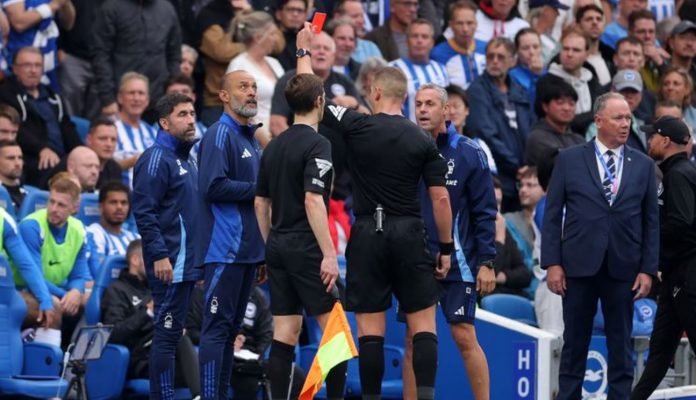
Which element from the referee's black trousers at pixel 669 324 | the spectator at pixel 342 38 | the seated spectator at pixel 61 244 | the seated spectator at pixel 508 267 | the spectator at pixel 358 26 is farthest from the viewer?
the spectator at pixel 358 26

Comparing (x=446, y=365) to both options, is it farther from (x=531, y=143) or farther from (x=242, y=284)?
(x=531, y=143)

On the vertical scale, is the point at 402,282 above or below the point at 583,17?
below

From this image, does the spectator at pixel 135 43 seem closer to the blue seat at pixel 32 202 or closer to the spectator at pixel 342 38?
the spectator at pixel 342 38

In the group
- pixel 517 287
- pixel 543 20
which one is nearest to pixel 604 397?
pixel 517 287

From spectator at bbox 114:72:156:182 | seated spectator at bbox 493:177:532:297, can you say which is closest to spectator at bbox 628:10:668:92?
seated spectator at bbox 493:177:532:297

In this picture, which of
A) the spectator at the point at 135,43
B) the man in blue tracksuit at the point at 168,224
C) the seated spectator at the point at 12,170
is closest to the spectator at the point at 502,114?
the spectator at the point at 135,43

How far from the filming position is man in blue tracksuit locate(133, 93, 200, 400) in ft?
36.7

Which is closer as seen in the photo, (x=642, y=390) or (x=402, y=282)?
(x=402, y=282)

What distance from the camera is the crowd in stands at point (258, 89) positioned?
13.1 meters

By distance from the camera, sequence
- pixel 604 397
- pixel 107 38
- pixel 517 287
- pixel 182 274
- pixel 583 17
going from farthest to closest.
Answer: pixel 583 17
pixel 107 38
pixel 517 287
pixel 604 397
pixel 182 274

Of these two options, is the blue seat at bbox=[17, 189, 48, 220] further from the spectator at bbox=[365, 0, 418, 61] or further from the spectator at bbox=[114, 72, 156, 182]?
the spectator at bbox=[365, 0, 418, 61]

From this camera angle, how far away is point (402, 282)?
10383mm

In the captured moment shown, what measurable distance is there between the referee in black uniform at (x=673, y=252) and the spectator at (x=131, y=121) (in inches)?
210

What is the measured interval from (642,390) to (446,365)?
160cm
